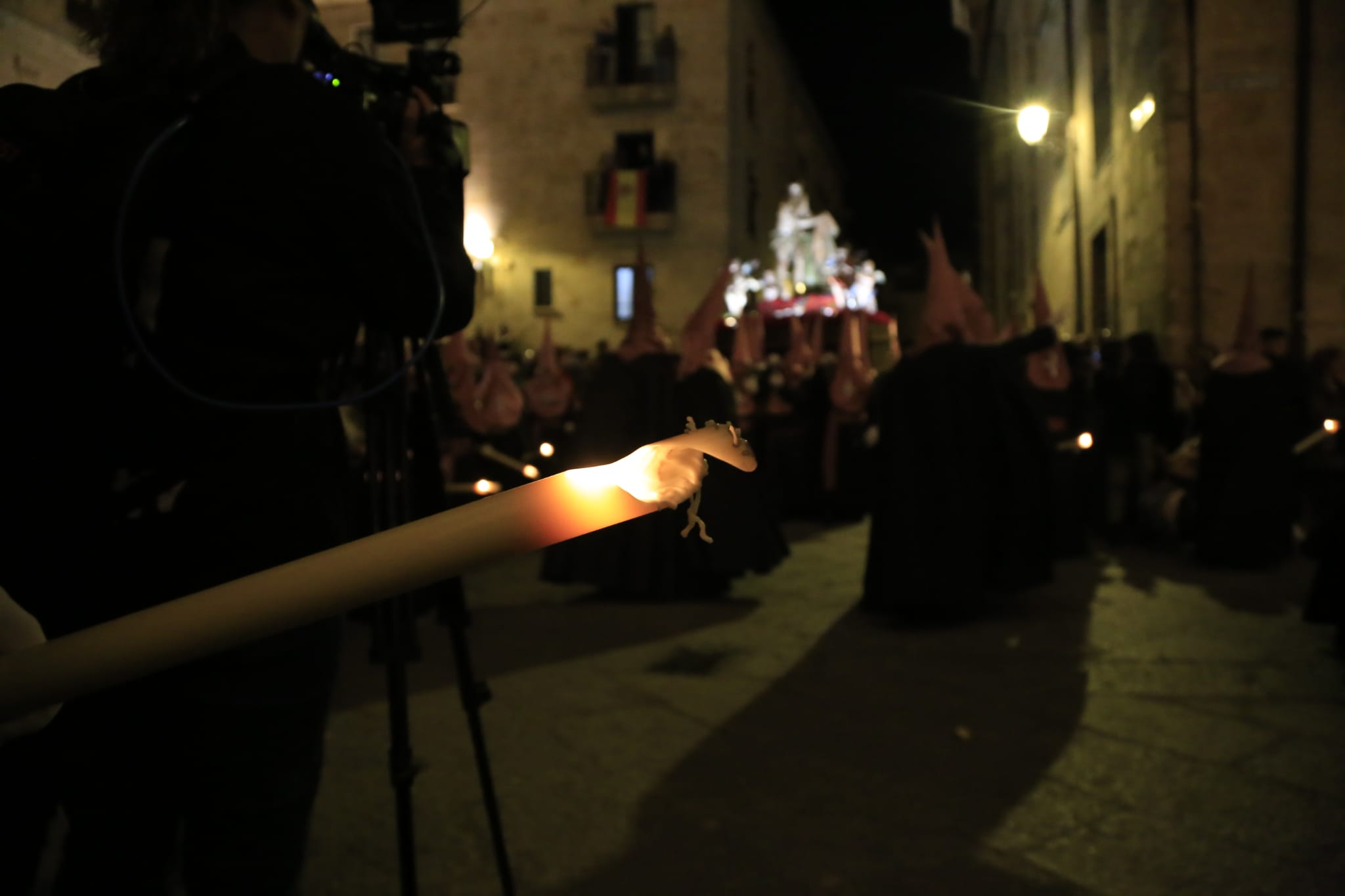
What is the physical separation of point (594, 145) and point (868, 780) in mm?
24007

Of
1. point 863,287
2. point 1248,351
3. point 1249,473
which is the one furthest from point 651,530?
point 863,287

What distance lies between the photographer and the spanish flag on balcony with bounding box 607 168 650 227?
24.6m

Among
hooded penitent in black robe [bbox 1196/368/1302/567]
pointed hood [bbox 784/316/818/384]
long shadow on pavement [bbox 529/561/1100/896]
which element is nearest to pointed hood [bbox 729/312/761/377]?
pointed hood [bbox 784/316/818/384]

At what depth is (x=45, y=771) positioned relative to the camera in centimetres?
123

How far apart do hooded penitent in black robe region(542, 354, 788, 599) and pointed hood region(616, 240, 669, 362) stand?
7 cm

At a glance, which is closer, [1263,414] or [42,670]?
[42,670]

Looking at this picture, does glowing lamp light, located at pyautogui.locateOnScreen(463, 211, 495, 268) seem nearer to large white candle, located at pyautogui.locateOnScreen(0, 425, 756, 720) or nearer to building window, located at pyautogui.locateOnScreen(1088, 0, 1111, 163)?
building window, located at pyautogui.locateOnScreen(1088, 0, 1111, 163)

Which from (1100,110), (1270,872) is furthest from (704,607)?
(1100,110)

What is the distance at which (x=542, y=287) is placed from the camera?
26.1m

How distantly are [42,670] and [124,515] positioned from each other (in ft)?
2.14

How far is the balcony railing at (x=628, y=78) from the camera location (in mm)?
25031

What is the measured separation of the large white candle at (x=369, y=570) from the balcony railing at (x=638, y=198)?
80.3ft

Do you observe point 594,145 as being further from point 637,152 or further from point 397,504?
point 397,504

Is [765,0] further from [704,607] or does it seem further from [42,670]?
[42,670]
